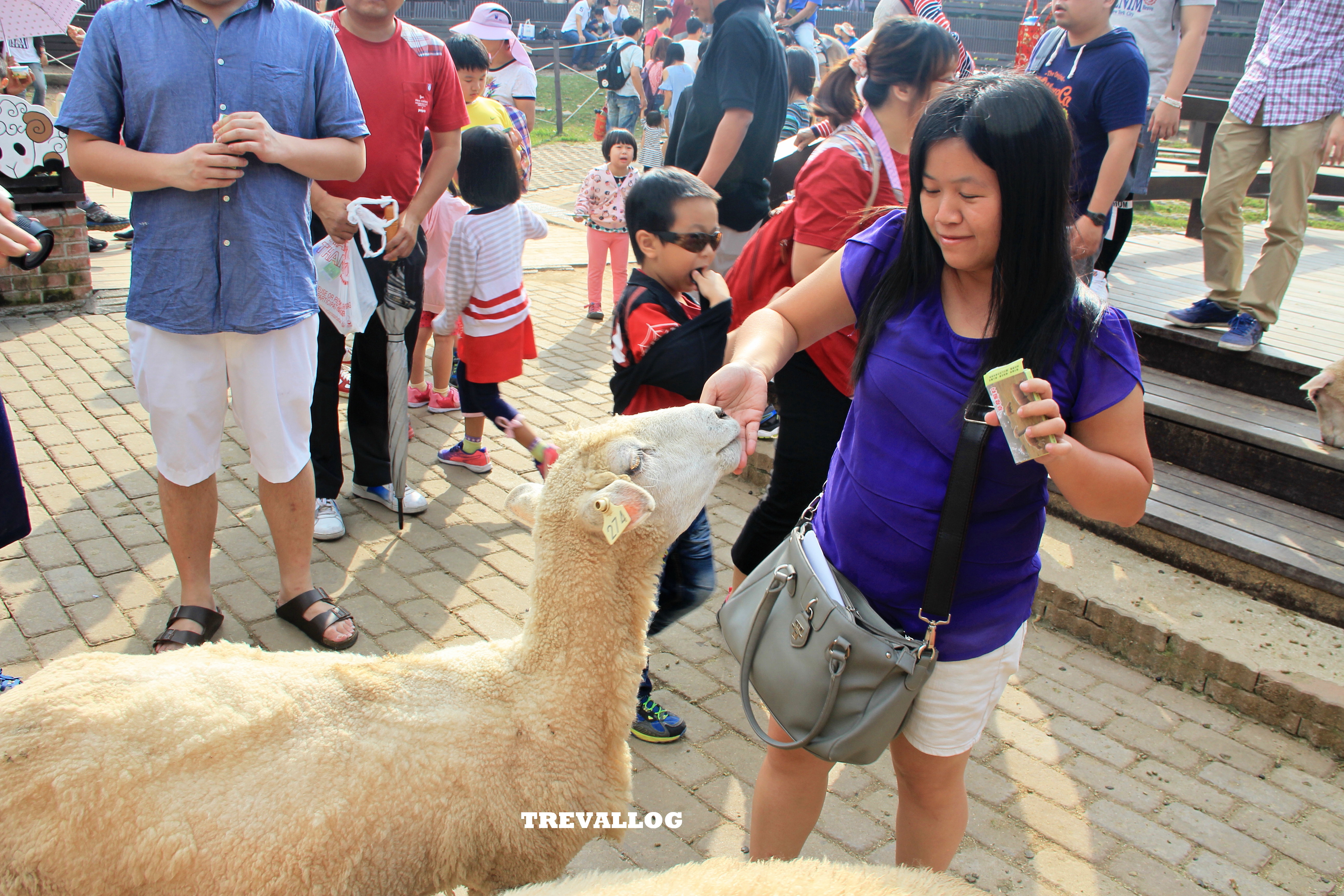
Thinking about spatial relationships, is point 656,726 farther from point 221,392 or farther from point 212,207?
point 212,207

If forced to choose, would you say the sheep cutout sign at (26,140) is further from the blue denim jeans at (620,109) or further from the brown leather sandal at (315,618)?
the blue denim jeans at (620,109)

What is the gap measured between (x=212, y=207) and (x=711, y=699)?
2489mm

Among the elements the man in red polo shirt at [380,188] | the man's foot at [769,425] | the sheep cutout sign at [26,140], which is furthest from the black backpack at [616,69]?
the man in red polo shirt at [380,188]

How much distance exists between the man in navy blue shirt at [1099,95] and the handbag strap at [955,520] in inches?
95.1

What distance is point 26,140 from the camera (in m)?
6.59

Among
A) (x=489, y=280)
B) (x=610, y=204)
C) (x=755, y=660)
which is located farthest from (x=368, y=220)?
(x=610, y=204)

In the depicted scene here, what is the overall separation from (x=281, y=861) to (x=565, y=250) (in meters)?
9.28

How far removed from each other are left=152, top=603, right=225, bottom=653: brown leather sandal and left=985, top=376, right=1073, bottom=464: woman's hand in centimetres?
302

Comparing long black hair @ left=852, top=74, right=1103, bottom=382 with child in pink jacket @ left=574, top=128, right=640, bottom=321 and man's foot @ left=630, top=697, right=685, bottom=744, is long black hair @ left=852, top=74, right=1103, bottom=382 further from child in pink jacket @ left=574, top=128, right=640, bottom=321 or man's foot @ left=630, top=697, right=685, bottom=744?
child in pink jacket @ left=574, top=128, right=640, bottom=321

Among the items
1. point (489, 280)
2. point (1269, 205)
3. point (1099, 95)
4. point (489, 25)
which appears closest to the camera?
point (1099, 95)

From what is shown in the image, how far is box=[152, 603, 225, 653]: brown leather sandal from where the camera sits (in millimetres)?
3240

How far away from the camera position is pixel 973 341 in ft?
5.97

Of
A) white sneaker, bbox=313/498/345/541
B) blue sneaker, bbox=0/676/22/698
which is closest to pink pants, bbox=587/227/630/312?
white sneaker, bbox=313/498/345/541

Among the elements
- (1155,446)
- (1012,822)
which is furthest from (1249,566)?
(1012,822)
